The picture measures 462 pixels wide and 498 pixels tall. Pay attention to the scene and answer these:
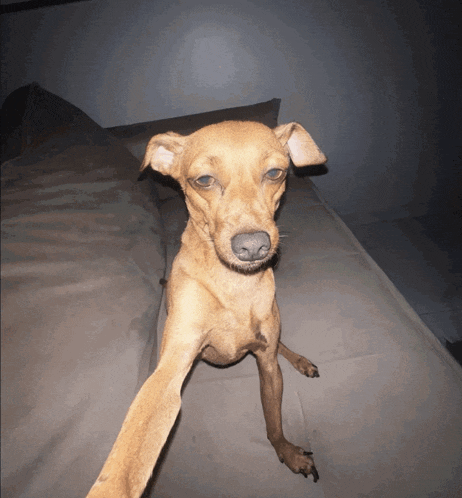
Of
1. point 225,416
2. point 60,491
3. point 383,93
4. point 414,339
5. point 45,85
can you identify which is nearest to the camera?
point 60,491

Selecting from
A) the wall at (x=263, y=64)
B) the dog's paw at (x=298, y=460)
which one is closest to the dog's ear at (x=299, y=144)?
the dog's paw at (x=298, y=460)

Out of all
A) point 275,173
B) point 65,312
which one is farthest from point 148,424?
point 275,173

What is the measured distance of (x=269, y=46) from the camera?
3.90 m

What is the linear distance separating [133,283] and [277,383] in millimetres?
1009

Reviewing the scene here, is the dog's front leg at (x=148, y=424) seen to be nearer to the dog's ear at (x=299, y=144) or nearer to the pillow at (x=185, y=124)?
the dog's ear at (x=299, y=144)

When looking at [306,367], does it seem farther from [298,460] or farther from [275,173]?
[275,173]

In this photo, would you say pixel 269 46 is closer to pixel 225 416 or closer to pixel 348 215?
pixel 348 215

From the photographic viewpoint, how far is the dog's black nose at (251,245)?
4.46 feet

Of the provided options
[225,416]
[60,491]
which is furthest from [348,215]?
[60,491]

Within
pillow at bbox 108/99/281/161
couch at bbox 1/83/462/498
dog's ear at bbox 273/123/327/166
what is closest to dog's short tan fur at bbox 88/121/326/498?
couch at bbox 1/83/462/498

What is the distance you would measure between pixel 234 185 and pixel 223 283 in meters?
0.60

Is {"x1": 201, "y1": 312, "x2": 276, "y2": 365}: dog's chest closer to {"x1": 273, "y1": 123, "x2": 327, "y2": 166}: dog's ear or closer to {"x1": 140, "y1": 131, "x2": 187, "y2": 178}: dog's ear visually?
{"x1": 140, "y1": 131, "x2": 187, "y2": 178}: dog's ear

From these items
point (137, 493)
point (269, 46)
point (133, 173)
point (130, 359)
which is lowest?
point (137, 493)

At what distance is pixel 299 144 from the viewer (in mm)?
2271
